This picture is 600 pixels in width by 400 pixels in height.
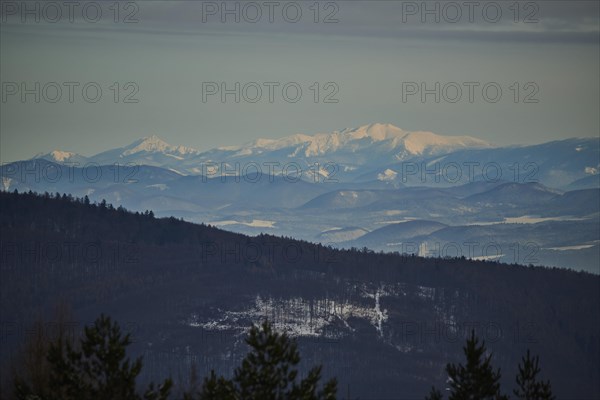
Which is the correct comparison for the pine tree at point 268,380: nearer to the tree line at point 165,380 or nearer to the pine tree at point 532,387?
the tree line at point 165,380

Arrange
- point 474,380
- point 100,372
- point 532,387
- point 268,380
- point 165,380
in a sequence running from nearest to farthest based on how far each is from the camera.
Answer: point 268,380 → point 165,380 → point 100,372 → point 532,387 → point 474,380

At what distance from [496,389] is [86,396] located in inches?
1082

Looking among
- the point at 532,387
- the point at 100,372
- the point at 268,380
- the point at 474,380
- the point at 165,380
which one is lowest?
the point at 532,387

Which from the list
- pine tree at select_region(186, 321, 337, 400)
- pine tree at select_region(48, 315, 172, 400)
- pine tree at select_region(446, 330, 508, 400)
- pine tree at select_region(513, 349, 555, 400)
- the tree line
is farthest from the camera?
pine tree at select_region(446, 330, 508, 400)

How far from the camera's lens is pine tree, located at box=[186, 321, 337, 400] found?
74312mm

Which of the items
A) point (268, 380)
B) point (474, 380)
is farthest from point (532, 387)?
point (268, 380)

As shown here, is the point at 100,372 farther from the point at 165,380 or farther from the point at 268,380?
the point at 268,380

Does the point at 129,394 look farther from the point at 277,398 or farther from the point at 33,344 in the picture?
the point at 33,344

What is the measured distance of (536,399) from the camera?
86500 mm

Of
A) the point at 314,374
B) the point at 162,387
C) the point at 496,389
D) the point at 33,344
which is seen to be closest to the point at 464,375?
the point at 496,389

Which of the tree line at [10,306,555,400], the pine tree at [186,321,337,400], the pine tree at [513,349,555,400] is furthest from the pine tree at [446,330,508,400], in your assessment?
the pine tree at [186,321,337,400]

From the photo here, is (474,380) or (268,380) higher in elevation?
(268,380)

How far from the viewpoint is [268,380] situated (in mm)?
75000

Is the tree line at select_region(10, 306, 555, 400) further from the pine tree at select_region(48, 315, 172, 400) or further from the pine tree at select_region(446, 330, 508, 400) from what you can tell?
the pine tree at select_region(446, 330, 508, 400)
